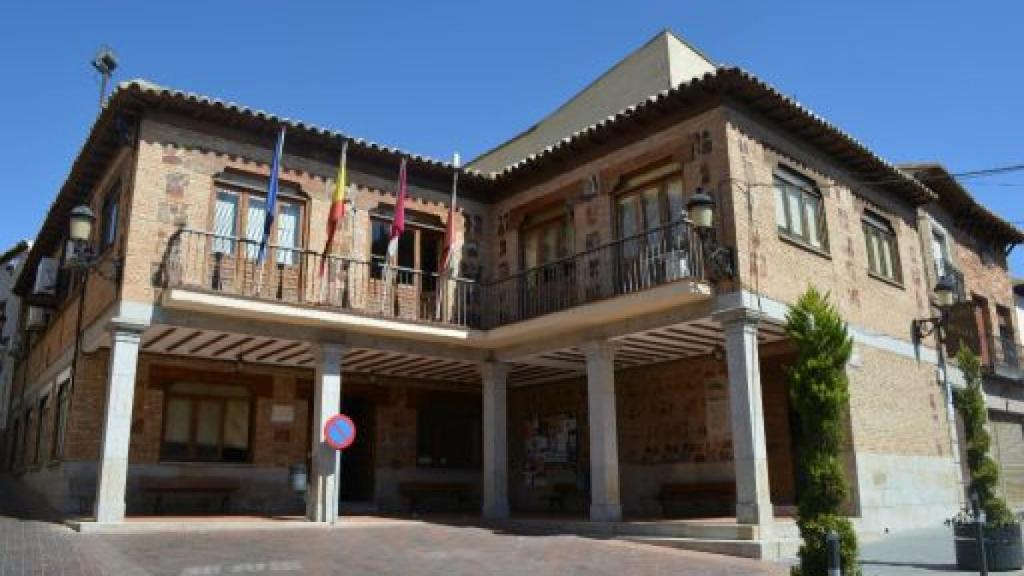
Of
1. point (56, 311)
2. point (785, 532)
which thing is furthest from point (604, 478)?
point (56, 311)

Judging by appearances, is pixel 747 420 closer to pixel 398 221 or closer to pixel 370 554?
pixel 370 554

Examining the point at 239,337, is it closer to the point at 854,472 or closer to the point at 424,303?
the point at 424,303

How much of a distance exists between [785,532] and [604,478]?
298 centimetres

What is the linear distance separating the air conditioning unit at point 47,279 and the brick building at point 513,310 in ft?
0.36

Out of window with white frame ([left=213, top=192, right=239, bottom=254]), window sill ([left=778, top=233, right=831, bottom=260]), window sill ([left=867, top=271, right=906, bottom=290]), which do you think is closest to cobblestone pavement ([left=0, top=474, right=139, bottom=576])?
window with white frame ([left=213, top=192, right=239, bottom=254])

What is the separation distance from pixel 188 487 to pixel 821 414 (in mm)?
11307

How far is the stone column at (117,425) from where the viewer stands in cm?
1128

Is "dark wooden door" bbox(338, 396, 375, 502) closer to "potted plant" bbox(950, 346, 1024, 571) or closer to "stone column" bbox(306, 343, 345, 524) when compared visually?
"stone column" bbox(306, 343, 345, 524)

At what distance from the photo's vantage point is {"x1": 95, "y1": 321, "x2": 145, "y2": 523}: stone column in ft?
37.0

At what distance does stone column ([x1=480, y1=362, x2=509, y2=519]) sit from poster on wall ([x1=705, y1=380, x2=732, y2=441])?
381cm

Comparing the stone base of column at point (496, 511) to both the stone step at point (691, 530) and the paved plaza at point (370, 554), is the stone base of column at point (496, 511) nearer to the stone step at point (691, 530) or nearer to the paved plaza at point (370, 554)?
the paved plaza at point (370, 554)

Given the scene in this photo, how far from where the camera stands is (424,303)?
50.4 feet

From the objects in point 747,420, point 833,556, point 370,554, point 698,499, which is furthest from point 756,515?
point 370,554

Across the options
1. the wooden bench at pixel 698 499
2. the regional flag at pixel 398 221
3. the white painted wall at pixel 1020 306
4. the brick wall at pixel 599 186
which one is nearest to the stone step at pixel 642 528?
the wooden bench at pixel 698 499
